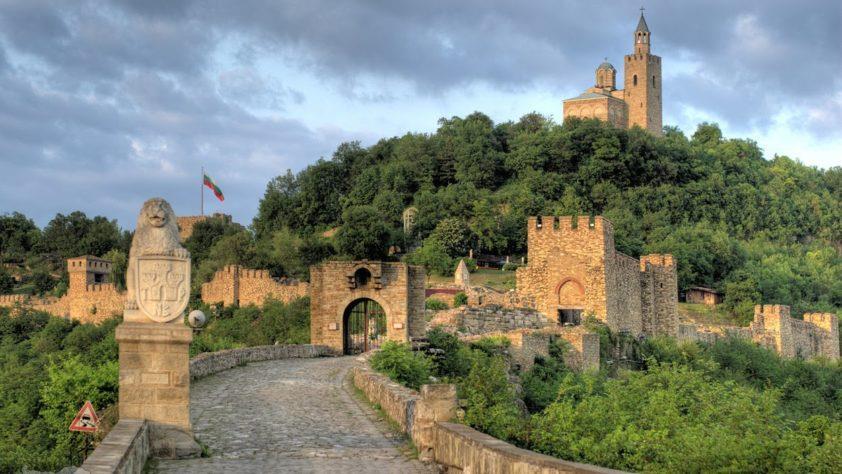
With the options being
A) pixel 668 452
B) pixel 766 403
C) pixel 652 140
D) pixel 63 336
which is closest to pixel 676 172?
pixel 652 140

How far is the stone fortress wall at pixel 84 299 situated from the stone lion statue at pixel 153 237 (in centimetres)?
5169

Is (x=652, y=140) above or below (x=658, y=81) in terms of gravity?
below

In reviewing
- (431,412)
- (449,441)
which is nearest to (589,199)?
(431,412)

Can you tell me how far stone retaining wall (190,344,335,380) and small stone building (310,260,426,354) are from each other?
2.42 feet

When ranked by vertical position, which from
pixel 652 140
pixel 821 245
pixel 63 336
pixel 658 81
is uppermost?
pixel 658 81

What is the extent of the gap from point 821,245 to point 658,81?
23.7 metres

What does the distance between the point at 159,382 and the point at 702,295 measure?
4959 centimetres

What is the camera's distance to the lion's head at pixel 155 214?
399 inches

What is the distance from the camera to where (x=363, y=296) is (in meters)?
26.3

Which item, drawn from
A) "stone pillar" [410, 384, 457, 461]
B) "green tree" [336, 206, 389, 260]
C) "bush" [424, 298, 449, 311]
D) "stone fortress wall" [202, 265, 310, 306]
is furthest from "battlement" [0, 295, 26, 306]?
"stone pillar" [410, 384, 457, 461]

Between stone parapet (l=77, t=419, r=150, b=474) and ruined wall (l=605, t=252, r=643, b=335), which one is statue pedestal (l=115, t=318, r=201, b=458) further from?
ruined wall (l=605, t=252, r=643, b=335)

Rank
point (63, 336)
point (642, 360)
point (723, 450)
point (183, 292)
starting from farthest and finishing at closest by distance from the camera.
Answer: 1. point (63, 336)
2. point (642, 360)
3. point (183, 292)
4. point (723, 450)

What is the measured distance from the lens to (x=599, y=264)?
106 feet

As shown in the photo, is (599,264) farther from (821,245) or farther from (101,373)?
(821,245)
